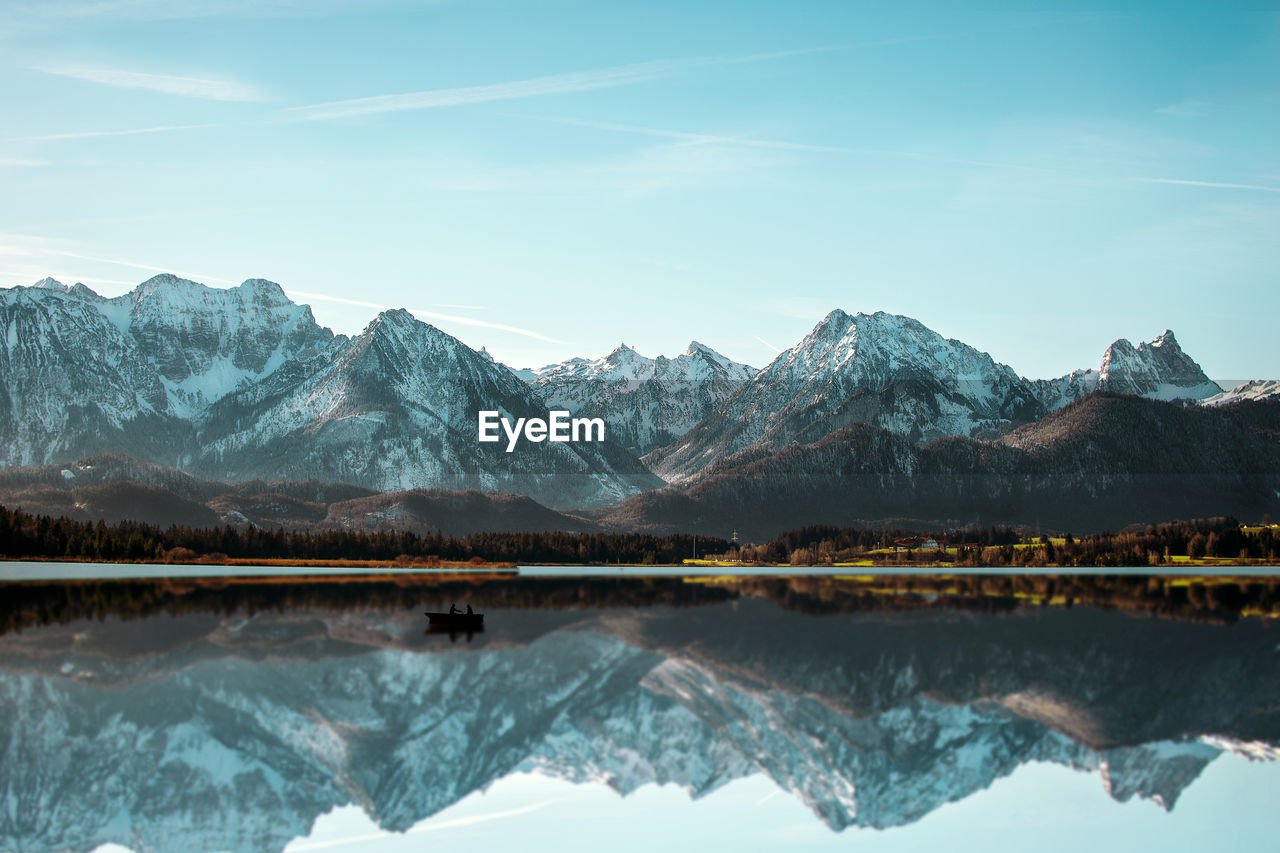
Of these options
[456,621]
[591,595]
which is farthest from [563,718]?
[591,595]

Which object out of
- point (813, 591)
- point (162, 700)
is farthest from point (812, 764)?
point (813, 591)

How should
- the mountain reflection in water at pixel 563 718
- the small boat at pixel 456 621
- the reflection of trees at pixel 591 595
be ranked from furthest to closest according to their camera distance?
1. the reflection of trees at pixel 591 595
2. the small boat at pixel 456 621
3. the mountain reflection in water at pixel 563 718

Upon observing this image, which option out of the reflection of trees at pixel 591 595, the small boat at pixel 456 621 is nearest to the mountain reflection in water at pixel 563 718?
the small boat at pixel 456 621

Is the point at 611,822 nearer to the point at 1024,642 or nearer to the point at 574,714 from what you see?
the point at 574,714

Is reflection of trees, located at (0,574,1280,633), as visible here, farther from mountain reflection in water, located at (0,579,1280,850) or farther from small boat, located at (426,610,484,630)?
mountain reflection in water, located at (0,579,1280,850)

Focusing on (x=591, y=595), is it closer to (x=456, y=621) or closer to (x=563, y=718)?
(x=456, y=621)

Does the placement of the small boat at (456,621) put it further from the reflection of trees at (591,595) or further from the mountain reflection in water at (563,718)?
the reflection of trees at (591,595)

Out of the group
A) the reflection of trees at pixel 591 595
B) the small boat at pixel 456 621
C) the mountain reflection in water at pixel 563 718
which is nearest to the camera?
the mountain reflection in water at pixel 563 718
